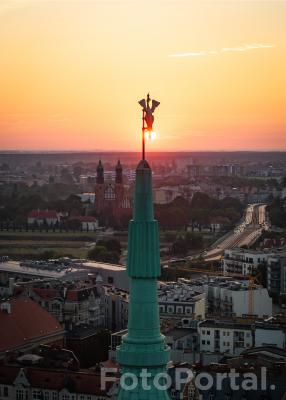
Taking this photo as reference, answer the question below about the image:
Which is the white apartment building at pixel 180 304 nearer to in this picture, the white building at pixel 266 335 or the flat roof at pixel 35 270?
the white building at pixel 266 335

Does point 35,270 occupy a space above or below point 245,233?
above

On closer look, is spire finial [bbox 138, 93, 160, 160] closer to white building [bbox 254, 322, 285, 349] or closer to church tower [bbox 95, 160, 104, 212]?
white building [bbox 254, 322, 285, 349]

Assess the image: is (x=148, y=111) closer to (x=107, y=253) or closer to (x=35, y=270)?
(x=35, y=270)

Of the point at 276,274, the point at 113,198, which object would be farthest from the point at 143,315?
Result: the point at 113,198

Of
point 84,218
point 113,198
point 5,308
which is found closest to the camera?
point 5,308

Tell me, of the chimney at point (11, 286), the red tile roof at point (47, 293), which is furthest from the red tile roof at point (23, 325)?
the chimney at point (11, 286)

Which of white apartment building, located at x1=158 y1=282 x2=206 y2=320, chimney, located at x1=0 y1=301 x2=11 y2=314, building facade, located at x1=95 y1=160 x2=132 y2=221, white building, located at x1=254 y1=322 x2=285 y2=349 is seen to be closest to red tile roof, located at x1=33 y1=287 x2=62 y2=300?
white apartment building, located at x1=158 y1=282 x2=206 y2=320
